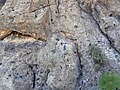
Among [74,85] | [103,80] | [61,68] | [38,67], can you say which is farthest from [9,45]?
[103,80]

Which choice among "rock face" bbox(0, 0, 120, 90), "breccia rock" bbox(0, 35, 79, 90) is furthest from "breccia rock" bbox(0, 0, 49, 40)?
"breccia rock" bbox(0, 35, 79, 90)

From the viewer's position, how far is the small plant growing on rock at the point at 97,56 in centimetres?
934

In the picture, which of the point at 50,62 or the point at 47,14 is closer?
the point at 50,62

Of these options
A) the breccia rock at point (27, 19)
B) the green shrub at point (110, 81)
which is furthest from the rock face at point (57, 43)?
the green shrub at point (110, 81)

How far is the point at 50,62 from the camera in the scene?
30.9ft

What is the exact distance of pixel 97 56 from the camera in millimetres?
9406

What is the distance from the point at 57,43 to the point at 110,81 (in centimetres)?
216

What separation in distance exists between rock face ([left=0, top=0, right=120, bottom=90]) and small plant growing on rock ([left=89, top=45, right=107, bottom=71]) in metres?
0.02

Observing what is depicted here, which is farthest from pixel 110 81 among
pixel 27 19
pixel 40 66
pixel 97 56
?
pixel 27 19

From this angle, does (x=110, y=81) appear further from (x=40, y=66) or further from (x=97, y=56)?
(x=40, y=66)

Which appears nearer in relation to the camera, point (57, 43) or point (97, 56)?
point (97, 56)

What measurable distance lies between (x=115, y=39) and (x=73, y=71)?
→ 78.1 inches

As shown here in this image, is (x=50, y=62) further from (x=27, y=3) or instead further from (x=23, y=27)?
(x=27, y=3)

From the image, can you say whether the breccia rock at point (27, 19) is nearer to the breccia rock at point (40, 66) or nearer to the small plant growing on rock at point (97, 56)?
the breccia rock at point (40, 66)
